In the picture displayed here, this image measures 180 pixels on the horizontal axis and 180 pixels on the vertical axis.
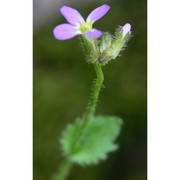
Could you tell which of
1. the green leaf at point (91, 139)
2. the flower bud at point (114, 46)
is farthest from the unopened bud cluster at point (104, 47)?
the green leaf at point (91, 139)

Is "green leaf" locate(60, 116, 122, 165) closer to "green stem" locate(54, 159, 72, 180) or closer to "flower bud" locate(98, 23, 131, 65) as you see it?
"green stem" locate(54, 159, 72, 180)

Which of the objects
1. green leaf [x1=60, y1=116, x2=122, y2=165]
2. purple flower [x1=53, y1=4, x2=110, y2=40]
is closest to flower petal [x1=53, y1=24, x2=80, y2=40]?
purple flower [x1=53, y1=4, x2=110, y2=40]

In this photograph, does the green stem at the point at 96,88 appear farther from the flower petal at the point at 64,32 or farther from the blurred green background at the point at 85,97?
the blurred green background at the point at 85,97

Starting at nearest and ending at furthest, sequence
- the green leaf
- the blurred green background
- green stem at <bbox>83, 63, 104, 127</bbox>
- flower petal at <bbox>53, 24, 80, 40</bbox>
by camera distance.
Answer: flower petal at <bbox>53, 24, 80, 40</bbox>, green stem at <bbox>83, 63, 104, 127</bbox>, the green leaf, the blurred green background

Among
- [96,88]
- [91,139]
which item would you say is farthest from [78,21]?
[91,139]
